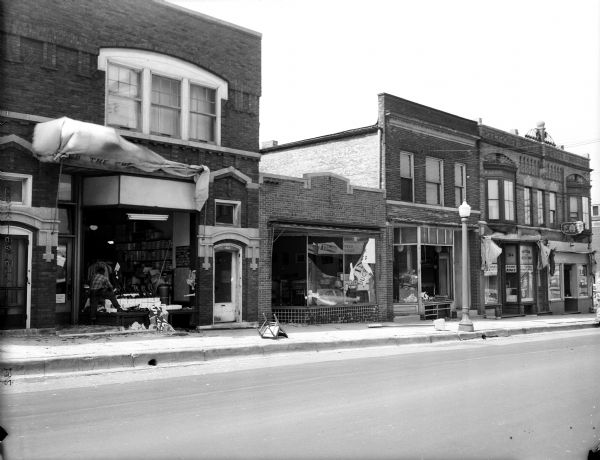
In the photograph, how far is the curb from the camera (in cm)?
1094

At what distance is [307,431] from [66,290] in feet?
37.6

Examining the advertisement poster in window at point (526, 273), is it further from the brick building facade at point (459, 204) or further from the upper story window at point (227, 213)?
the upper story window at point (227, 213)

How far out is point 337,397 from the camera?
8.79 meters

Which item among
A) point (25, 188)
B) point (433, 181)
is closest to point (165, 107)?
point (25, 188)

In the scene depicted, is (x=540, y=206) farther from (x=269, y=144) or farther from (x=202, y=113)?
(x=202, y=113)

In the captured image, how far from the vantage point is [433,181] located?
25.7 m

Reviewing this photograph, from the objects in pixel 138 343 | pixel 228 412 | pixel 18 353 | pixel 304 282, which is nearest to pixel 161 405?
pixel 228 412

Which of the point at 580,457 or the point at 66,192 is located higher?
the point at 66,192

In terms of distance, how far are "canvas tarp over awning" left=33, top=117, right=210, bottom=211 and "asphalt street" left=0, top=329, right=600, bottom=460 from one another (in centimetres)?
535

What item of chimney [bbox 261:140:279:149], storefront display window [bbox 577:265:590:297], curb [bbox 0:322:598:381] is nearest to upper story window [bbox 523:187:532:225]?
storefront display window [bbox 577:265:590:297]

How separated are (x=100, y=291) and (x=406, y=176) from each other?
1295 centimetres

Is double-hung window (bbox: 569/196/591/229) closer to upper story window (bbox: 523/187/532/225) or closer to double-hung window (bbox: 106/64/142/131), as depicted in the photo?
upper story window (bbox: 523/187/532/225)

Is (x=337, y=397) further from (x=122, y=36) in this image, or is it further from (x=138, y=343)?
(x=122, y=36)

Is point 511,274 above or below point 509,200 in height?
below
